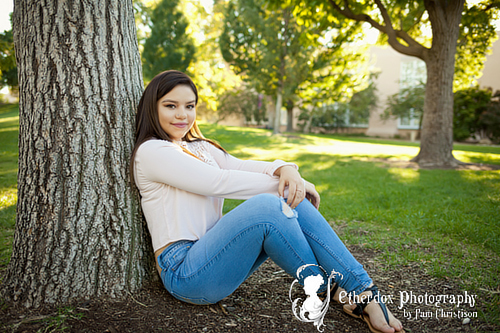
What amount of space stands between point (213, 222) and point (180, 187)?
0.35 metres

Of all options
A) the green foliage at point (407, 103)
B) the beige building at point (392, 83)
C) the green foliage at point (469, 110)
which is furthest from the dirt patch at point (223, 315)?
the beige building at point (392, 83)

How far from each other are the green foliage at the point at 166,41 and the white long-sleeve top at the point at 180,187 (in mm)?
12417

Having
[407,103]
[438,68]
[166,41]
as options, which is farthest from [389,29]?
[407,103]

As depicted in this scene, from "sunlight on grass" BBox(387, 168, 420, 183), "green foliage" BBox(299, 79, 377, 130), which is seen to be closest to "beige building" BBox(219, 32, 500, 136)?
"green foliage" BBox(299, 79, 377, 130)

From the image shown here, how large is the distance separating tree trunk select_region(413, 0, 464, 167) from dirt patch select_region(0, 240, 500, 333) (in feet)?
20.2

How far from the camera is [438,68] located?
7148 mm

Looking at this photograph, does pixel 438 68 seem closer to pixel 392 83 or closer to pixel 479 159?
pixel 479 159

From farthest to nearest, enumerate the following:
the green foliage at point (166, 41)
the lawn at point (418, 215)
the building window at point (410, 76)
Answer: the building window at point (410, 76) → the green foliage at point (166, 41) → the lawn at point (418, 215)

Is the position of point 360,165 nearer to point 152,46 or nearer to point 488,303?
point 488,303

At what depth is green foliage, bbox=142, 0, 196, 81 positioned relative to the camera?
13297 millimetres

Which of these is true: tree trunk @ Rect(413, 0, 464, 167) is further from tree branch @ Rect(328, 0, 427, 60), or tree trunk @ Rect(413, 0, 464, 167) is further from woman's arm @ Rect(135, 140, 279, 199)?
woman's arm @ Rect(135, 140, 279, 199)

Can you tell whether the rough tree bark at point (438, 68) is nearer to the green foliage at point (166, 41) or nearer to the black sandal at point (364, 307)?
the black sandal at point (364, 307)

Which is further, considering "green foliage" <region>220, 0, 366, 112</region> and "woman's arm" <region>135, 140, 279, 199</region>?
"green foliage" <region>220, 0, 366, 112</region>

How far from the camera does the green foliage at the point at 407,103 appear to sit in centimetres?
2184
